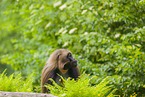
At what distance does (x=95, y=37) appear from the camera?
19.0 ft

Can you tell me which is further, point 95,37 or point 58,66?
point 95,37

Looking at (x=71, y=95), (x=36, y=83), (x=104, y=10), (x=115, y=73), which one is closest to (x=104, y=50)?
(x=115, y=73)

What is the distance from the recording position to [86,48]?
20.6 ft

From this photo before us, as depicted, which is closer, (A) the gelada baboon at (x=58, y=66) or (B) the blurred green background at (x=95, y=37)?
(A) the gelada baboon at (x=58, y=66)

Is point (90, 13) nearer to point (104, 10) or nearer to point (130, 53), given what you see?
point (104, 10)

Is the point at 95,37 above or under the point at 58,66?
above

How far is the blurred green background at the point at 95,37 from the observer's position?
16.3ft

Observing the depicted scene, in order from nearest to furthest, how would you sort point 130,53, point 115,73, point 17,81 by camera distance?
point 17,81 < point 130,53 < point 115,73

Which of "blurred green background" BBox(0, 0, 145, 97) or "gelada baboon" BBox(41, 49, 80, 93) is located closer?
"gelada baboon" BBox(41, 49, 80, 93)

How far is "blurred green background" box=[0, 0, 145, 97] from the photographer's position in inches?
195

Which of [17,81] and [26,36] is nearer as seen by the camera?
[17,81]

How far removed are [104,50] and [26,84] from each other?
7.61 feet

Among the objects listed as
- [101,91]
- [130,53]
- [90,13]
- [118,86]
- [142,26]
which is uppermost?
[90,13]

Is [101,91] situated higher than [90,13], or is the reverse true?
[90,13]
